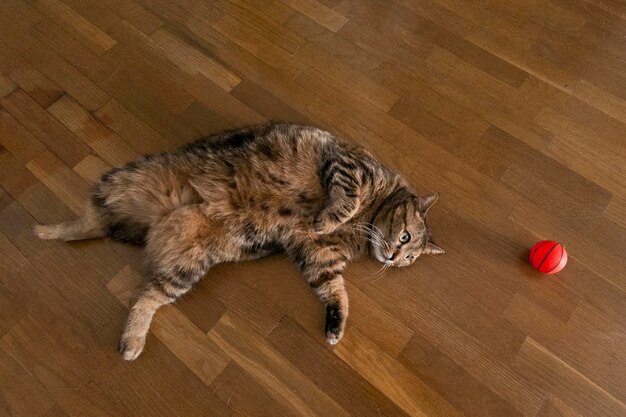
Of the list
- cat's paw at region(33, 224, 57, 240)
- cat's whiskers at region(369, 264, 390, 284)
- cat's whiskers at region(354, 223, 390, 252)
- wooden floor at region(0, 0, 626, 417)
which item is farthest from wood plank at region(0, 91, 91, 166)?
cat's whiskers at region(369, 264, 390, 284)

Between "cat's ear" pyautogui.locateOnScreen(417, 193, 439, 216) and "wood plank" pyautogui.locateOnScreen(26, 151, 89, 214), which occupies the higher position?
"cat's ear" pyautogui.locateOnScreen(417, 193, 439, 216)

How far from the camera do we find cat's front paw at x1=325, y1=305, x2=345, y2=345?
5.59ft

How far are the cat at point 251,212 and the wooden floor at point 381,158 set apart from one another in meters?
0.09

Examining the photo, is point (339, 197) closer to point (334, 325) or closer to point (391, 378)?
point (334, 325)

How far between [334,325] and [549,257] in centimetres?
91

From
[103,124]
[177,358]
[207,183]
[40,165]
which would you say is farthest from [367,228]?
[40,165]

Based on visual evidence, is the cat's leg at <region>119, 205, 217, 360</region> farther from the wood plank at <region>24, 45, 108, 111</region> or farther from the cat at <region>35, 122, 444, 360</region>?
the wood plank at <region>24, 45, 108, 111</region>

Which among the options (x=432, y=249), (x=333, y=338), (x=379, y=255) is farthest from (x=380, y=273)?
(x=333, y=338)

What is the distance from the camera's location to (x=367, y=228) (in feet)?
5.90

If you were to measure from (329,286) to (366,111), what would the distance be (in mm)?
915

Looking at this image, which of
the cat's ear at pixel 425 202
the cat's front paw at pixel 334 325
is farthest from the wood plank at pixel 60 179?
the cat's ear at pixel 425 202

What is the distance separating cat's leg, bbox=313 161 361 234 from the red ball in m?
0.79

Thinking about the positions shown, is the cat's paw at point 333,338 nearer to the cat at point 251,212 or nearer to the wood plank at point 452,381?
the cat at point 251,212

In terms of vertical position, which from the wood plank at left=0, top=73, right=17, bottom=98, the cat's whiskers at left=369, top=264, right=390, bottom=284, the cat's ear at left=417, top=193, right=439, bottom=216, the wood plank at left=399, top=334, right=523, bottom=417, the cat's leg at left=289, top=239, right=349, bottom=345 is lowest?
the wood plank at left=399, top=334, right=523, bottom=417
